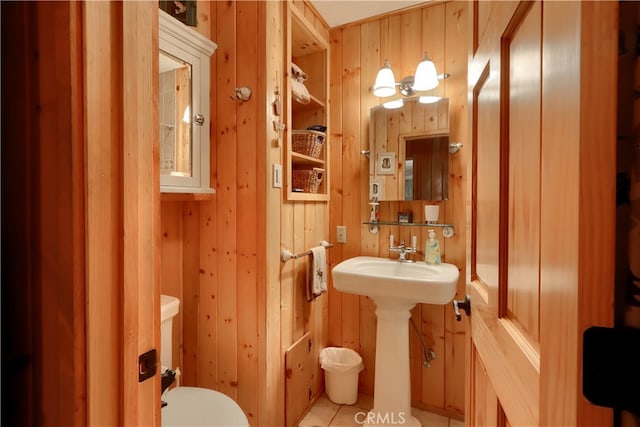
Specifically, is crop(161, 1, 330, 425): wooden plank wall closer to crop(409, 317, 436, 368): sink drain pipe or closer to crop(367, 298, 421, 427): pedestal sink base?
crop(367, 298, 421, 427): pedestal sink base

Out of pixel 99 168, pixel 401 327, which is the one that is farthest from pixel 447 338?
pixel 99 168

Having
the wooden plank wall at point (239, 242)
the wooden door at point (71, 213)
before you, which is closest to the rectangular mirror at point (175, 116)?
the wooden plank wall at point (239, 242)

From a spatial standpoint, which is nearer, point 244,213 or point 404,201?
point 244,213

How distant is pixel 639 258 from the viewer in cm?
28

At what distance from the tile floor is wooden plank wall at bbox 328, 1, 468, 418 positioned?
5 cm

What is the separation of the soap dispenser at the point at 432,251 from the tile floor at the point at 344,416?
3.05 feet

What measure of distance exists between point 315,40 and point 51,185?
5.83 feet

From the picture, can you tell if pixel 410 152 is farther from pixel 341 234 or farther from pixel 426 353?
pixel 426 353

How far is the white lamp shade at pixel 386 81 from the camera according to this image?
179 cm

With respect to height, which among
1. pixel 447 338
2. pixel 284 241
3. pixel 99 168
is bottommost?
pixel 447 338

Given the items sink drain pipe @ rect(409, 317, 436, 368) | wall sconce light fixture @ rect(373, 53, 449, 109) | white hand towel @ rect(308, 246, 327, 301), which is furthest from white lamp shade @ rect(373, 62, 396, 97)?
sink drain pipe @ rect(409, 317, 436, 368)

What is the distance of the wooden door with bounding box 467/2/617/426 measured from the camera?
287mm

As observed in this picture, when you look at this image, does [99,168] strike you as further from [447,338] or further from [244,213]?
[447,338]

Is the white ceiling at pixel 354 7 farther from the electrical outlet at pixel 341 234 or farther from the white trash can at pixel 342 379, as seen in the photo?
the white trash can at pixel 342 379
